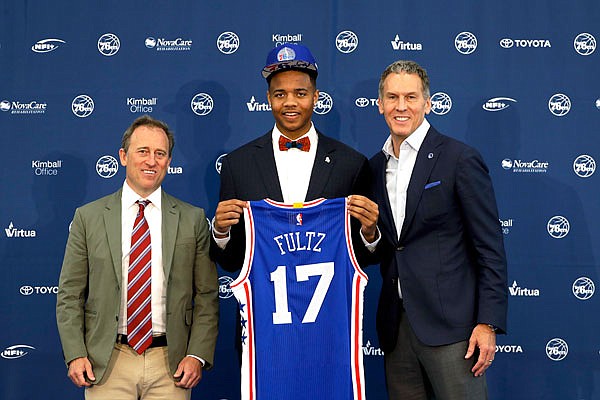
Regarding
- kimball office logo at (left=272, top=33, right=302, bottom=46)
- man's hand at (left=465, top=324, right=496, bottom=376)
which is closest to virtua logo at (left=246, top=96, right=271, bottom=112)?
kimball office logo at (left=272, top=33, right=302, bottom=46)

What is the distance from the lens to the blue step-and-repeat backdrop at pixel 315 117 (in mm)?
3520

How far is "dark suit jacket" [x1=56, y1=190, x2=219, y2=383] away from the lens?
2582mm

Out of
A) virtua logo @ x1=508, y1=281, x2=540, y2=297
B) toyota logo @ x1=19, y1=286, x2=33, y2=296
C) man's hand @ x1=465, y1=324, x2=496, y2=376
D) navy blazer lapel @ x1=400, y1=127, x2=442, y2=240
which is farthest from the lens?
toyota logo @ x1=19, y1=286, x2=33, y2=296

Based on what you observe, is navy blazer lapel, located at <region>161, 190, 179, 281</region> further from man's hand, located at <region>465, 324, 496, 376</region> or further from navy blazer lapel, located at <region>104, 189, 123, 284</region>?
man's hand, located at <region>465, 324, 496, 376</region>

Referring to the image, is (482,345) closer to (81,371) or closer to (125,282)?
(125,282)

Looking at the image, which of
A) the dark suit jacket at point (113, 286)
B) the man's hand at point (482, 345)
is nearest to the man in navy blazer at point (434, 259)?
the man's hand at point (482, 345)

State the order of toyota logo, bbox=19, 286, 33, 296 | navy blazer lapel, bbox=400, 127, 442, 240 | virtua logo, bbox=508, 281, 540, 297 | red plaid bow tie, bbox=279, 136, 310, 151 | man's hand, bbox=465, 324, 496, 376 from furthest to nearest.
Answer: toyota logo, bbox=19, 286, 33, 296, virtua logo, bbox=508, 281, 540, 297, red plaid bow tie, bbox=279, 136, 310, 151, navy blazer lapel, bbox=400, 127, 442, 240, man's hand, bbox=465, 324, 496, 376

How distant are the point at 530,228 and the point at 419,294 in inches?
53.1

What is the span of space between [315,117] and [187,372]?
1.67 meters

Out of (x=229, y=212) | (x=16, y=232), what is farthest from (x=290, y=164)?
(x=16, y=232)

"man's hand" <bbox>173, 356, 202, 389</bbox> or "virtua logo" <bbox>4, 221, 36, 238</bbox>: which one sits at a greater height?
"virtua logo" <bbox>4, 221, 36, 238</bbox>

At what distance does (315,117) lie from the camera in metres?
3.59

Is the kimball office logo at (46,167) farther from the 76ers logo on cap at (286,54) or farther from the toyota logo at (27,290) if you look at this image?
the 76ers logo on cap at (286,54)

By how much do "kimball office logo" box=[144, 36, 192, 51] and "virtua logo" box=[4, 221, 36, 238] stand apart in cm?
132
